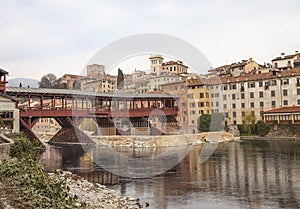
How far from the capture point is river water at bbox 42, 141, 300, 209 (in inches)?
602

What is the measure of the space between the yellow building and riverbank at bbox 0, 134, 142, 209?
135ft

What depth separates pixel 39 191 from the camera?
1223 cm

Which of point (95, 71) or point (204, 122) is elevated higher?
point (95, 71)

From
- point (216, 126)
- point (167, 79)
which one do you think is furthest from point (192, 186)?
point (167, 79)

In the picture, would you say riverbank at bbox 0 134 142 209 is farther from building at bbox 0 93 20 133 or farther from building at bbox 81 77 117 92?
building at bbox 81 77 117 92

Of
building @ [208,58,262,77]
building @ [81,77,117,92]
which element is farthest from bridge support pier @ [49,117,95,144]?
building @ [81,77,117,92]

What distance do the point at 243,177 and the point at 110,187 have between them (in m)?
8.39

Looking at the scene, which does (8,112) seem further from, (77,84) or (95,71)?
(95,71)

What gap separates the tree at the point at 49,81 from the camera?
9869 cm

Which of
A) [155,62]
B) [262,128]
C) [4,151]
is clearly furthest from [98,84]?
[4,151]

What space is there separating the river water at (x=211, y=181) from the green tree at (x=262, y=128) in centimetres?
2074

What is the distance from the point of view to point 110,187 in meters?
19.1

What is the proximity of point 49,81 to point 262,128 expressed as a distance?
71844 millimetres

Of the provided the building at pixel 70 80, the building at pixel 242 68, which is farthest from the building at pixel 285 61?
the building at pixel 70 80
